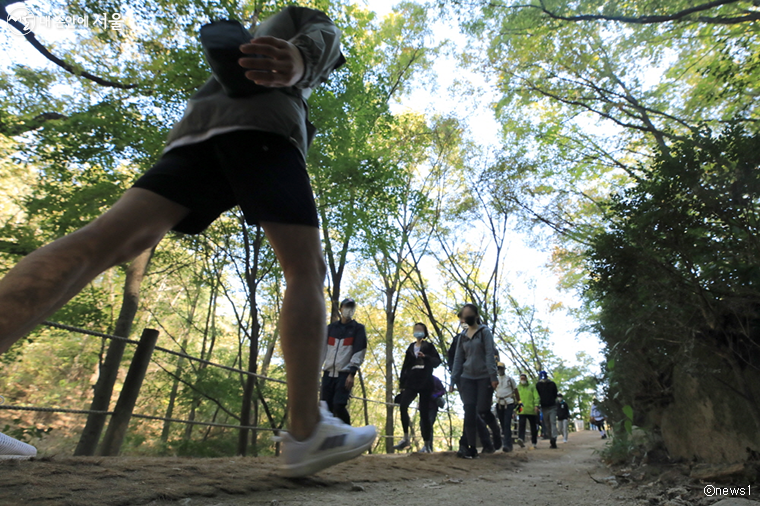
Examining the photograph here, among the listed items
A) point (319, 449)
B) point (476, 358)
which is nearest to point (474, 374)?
point (476, 358)

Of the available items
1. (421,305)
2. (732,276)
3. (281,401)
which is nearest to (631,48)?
(732,276)

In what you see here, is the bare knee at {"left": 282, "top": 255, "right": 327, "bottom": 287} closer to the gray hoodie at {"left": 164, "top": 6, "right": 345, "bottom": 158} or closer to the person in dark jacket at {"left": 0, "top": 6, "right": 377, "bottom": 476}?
the person in dark jacket at {"left": 0, "top": 6, "right": 377, "bottom": 476}

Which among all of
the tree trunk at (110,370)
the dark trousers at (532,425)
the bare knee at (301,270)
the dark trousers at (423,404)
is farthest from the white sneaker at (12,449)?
the dark trousers at (532,425)

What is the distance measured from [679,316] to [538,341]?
78.7 feet

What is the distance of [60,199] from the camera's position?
741 cm

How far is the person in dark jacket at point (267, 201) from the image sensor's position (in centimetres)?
136

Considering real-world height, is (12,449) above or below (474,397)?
below

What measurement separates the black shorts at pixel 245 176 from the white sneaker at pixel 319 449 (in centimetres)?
70

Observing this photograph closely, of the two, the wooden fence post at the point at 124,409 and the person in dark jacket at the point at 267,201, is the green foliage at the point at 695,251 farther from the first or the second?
the wooden fence post at the point at 124,409

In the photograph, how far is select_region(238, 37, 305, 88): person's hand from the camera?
135 centimetres

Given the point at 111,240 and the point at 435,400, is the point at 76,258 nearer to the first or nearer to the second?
the point at 111,240

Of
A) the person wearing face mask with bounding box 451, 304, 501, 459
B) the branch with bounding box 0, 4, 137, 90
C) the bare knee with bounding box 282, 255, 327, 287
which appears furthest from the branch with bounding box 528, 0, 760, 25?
the branch with bounding box 0, 4, 137, 90

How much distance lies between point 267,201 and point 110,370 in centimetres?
386

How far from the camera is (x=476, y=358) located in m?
6.22
